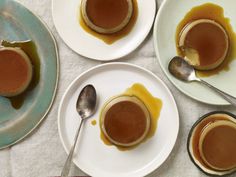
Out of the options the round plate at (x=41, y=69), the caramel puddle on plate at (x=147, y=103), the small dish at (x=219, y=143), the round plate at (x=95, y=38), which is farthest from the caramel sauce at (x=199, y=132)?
the round plate at (x=41, y=69)

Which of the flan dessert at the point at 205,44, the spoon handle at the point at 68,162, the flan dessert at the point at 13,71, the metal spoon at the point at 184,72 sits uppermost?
the flan dessert at the point at 205,44

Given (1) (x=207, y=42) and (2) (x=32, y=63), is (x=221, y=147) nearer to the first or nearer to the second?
(1) (x=207, y=42)

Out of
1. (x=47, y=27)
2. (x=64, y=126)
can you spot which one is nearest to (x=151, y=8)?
(x=47, y=27)

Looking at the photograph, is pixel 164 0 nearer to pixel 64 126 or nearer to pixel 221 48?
Answer: pixel 221 48

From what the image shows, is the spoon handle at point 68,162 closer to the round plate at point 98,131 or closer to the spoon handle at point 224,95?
the round plate at point 98,131

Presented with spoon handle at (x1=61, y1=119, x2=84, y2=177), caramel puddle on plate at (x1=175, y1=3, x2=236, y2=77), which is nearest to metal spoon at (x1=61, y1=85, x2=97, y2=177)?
spoon handle at (x1=61, y1=119, x2=84, y2=177)

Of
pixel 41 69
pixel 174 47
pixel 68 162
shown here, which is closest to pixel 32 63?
pixel 41 69

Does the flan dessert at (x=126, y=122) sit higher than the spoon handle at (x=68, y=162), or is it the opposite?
the flan dessert at (x=126, y=122)

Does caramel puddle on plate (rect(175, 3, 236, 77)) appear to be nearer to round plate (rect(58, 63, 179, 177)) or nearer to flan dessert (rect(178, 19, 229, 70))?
flan dessert (rect(178, 19, 229, 70))
